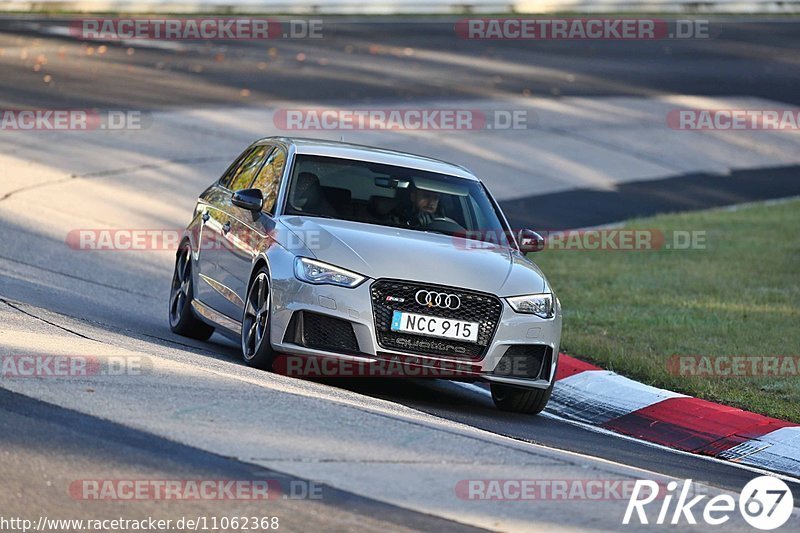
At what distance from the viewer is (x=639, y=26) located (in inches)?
1431

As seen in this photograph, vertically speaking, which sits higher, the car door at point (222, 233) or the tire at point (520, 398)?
the car door at point (222, 233)

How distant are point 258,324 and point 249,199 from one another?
3.33ft

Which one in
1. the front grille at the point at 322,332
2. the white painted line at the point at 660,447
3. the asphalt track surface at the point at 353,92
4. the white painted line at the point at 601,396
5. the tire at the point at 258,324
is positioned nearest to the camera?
the asphalt track surface at the point at 353,92

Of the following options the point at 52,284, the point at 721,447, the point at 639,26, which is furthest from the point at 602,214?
the point at 639,26

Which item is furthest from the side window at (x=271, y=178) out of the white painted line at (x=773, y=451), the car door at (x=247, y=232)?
the white painted line at (x=773, y=451)

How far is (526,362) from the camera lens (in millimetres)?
9797

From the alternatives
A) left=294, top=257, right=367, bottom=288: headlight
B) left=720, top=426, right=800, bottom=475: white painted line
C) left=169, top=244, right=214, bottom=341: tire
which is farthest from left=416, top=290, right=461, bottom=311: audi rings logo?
left=169, top=244, right=214, bottom=341: tire

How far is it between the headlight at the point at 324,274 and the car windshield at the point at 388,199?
911 mm

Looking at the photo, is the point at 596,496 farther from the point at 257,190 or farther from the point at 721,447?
the point at 257,190

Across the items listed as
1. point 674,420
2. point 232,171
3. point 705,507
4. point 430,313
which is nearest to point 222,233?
point 232,171

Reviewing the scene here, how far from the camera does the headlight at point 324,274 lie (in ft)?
30.7

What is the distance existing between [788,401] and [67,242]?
790 cm

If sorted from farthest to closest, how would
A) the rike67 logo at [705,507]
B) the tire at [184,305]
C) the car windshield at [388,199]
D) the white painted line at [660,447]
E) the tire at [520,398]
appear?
the tire at [184,305] → the car windshield at [388,199] → the tire at [520,398] → the white painted line at [660,447] → the rike67 logo at [705,507]

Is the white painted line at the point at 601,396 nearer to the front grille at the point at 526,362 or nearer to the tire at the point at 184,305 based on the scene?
the front grille at the point at 526,362
